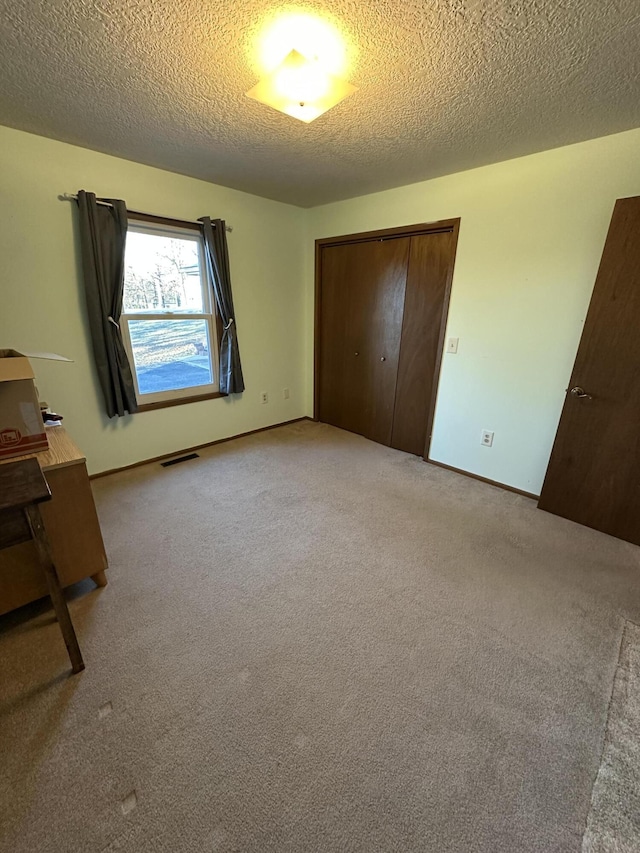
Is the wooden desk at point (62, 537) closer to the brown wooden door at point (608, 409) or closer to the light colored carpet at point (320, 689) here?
the light colored carpet at point (320, 689)

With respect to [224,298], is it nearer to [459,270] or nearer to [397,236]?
[397,236]

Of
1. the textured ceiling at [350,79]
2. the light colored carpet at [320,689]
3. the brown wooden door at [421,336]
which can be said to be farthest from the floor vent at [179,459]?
the textured ceiling at [350,79]

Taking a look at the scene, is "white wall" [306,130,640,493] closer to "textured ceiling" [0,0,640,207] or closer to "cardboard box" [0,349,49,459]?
"textured ceiling" [0,0,640,207]

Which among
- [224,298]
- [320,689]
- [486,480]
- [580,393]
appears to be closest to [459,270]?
[580,393]

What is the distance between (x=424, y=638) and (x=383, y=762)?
515 mm

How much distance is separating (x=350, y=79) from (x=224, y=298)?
191 centimetres

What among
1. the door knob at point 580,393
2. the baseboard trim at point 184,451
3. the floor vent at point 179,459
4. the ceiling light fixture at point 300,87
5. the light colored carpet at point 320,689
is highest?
the ceiling light fixture at point 300,87

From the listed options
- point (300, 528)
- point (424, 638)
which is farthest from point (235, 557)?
point (424, 638)

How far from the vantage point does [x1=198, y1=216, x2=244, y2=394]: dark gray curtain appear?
115 inches

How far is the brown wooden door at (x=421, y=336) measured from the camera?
9.22ft

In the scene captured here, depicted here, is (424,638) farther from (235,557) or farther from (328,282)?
(328,282)

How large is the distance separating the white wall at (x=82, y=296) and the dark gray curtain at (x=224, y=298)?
164mm

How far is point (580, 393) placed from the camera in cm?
218

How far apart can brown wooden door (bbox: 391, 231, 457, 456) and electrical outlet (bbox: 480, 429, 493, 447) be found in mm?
484
